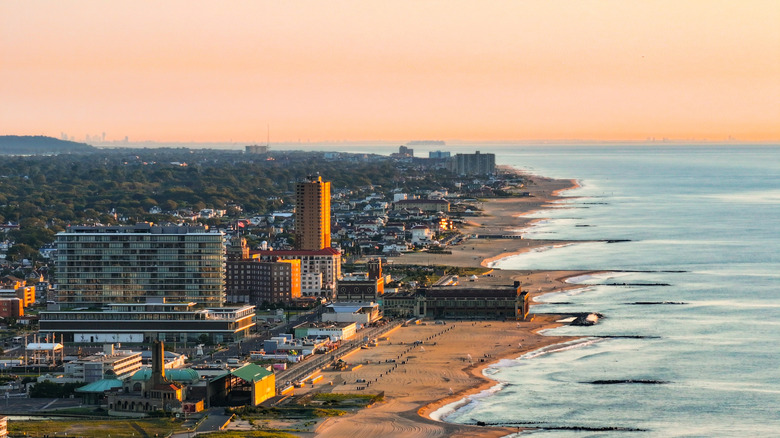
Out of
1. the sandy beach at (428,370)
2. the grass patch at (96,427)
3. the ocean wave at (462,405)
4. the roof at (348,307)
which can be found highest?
the roof at (348,307)

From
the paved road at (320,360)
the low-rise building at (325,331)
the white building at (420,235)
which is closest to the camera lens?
the paved road at (320,360)

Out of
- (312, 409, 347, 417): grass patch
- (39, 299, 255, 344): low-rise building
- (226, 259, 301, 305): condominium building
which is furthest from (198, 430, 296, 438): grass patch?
(226, 259, 301, 305): condominium building

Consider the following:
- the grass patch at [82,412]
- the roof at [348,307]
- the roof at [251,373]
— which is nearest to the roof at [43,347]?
the grass patch at [82,412]

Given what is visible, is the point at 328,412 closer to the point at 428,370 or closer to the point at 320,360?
the point at 428,370

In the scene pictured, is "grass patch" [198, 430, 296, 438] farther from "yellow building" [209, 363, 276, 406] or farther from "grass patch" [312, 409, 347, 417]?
"yellow building" [209, 363, 276, 406]

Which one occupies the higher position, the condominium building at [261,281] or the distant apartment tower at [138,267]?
the distant apartment tower at [138,267]

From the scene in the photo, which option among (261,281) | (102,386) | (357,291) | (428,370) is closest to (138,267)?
(261,281)

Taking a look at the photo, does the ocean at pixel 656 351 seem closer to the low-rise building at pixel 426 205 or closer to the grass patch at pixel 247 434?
the grass patch at pixel 247 434
